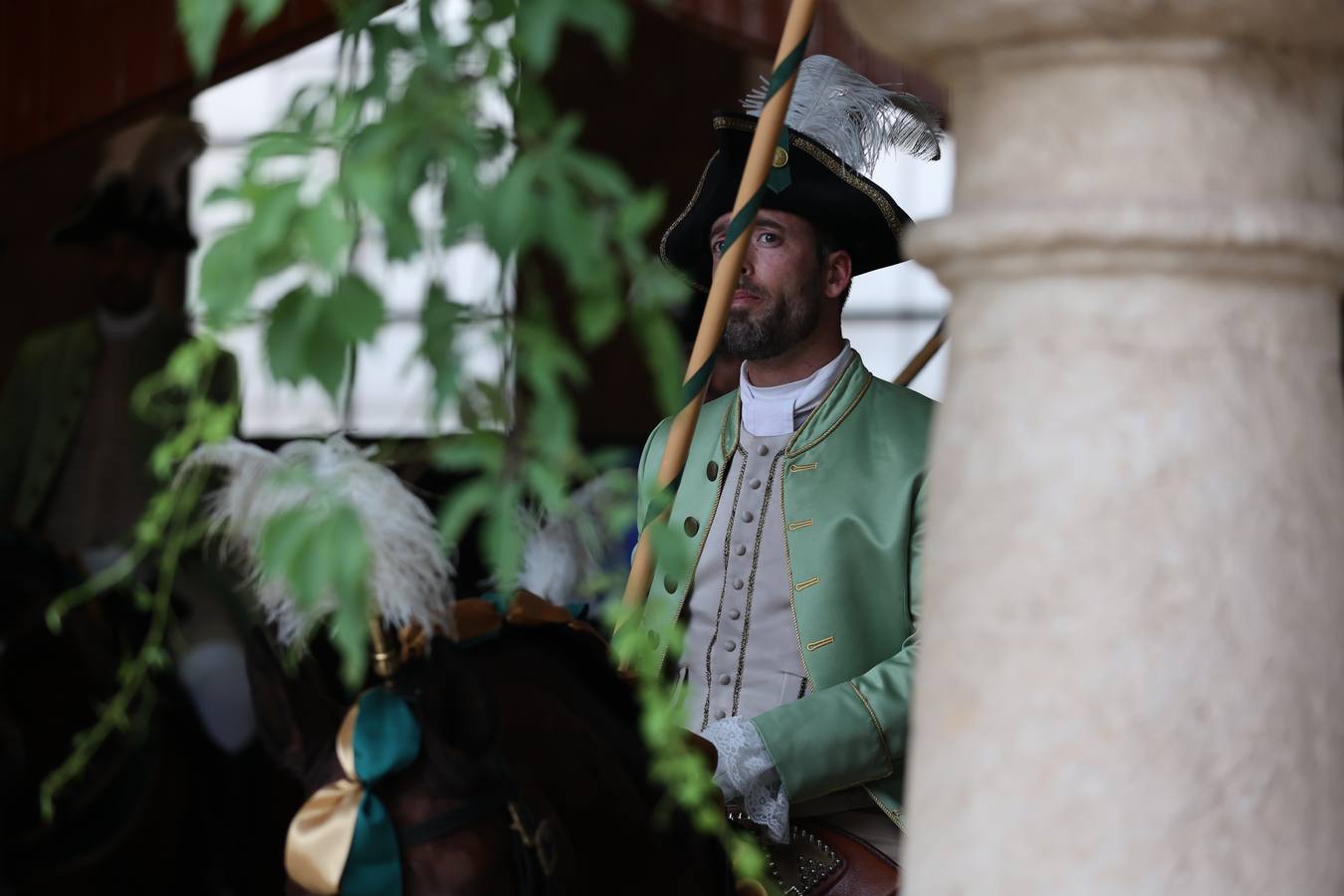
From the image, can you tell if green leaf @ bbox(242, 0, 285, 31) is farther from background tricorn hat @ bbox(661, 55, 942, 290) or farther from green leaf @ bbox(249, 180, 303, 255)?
background tricorn hat @ bbox(661, 55, 942, 290)

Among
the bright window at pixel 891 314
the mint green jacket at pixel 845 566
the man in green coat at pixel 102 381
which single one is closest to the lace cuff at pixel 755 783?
the mint green jacket at pixel 845 566

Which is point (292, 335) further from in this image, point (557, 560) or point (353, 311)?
point (557, 560)

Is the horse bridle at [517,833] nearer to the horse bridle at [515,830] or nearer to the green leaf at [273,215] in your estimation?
the horse bridle at [515,830]

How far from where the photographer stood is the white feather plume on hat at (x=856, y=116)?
2.53 metres

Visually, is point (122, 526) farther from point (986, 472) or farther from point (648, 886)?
point (986, 472)

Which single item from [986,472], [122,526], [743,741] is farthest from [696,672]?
[122,526]

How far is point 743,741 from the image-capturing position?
7.06 feet

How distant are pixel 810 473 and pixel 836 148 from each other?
0.47 metres

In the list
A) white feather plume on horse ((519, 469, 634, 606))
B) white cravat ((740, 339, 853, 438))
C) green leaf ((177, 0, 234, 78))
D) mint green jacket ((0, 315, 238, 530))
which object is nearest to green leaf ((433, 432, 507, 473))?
green leaf ((177, 0, 234, 78))

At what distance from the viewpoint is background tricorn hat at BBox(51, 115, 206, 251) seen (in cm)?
438

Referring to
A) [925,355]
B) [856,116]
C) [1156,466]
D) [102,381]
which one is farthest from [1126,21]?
[102,381]

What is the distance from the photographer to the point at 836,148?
252 cm

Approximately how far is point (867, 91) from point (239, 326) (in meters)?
1.78

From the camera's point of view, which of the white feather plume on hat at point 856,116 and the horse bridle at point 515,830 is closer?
the horse bridle at point 515,830
